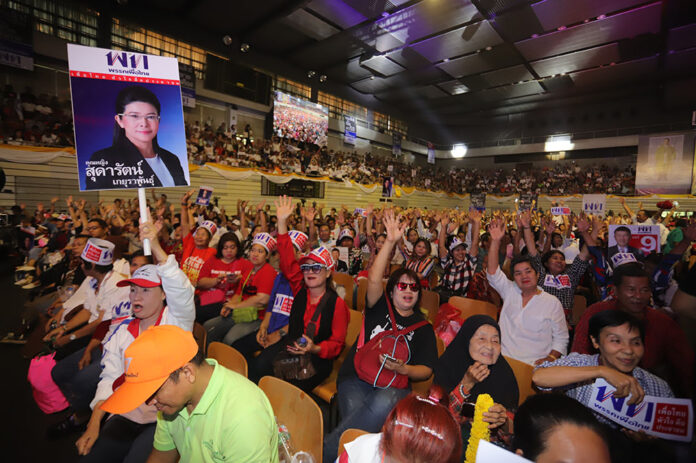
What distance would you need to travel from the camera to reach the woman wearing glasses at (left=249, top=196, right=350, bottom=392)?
→ 2.86m

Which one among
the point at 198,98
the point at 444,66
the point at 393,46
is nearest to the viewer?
the point at 198,98

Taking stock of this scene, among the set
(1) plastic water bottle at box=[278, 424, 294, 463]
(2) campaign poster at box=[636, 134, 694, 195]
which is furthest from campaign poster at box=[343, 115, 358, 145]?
(1) plastic water bottle at box=[278, 424, 294, 463]

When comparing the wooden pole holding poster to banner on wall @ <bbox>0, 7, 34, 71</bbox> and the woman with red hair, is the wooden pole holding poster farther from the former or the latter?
banner on wall @ <bbox>0, 7, 34, 71</bbox>

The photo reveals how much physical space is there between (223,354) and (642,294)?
353 cm

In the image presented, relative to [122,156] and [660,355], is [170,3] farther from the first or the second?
[660,355]

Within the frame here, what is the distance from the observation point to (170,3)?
46.0 ft

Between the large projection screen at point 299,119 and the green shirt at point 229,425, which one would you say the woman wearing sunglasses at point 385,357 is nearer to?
the green shirt at point 229,425

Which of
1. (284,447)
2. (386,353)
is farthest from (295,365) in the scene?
(284,447)

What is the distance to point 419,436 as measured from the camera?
1.08m

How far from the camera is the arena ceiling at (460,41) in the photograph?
44.3 feet

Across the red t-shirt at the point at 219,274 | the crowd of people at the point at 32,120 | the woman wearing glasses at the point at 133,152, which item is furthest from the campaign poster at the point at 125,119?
the crowd of people at the point at 32,120

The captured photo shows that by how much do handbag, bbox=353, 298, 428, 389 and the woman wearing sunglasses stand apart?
0.02 metres

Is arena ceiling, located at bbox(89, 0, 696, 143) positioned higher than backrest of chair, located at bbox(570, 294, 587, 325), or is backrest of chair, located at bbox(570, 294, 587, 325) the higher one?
arena ceiling, located at bbox(89, 0, 696, 143)

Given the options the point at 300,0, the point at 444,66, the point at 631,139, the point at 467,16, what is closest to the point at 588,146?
the point at 631,139
